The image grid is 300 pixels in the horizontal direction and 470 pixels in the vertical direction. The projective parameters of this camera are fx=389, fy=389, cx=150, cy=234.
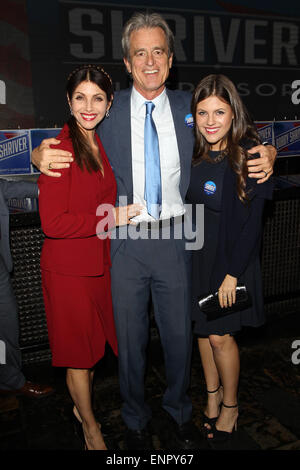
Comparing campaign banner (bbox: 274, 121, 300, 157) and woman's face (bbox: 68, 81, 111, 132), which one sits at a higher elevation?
campaign banner (bbox: 274, 121, 300, 157)

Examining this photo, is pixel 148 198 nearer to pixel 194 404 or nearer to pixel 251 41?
pixel 194 404

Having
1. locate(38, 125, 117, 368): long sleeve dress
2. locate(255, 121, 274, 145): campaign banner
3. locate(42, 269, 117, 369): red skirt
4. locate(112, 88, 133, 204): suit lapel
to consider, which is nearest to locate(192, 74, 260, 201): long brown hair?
locate(112, 88, 133, 204): suit lapel

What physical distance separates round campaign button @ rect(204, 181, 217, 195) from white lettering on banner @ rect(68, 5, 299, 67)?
373cm

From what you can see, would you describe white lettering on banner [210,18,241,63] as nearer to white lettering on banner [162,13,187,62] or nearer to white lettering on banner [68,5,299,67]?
white lettering on banner [68,5,299,67]

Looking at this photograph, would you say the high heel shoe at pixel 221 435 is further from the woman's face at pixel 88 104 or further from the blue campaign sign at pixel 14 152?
the blue campaign sign at pixel 14 152

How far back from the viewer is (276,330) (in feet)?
9.42

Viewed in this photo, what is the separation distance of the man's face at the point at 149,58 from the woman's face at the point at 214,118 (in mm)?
216

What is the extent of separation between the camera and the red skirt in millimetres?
1620

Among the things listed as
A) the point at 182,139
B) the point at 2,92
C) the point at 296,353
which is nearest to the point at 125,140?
the point at 182,139

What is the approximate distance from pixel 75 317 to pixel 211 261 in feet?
2.10

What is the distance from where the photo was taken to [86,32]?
15.1 ft

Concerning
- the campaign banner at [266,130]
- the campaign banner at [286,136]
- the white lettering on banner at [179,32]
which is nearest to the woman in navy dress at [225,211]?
the white lettering on banner at [179,32]
